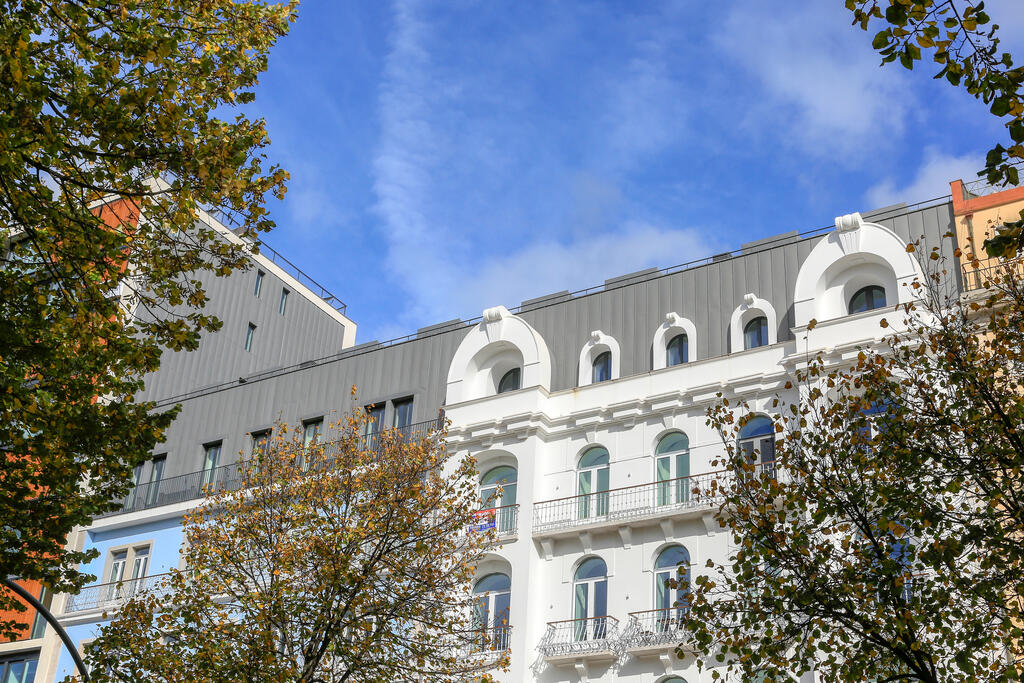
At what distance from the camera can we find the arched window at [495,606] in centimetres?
3128

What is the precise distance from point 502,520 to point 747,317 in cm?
938

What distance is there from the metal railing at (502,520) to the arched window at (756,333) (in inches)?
329

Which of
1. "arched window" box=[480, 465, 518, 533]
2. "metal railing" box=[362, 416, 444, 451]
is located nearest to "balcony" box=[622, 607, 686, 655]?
"arched window" box=[480, 465, 518, 533]

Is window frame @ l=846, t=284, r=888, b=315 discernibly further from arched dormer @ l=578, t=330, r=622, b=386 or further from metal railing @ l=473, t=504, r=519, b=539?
metal railing @ l=473, t=504, r=519, b=539

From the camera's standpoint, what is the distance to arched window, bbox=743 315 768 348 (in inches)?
1303

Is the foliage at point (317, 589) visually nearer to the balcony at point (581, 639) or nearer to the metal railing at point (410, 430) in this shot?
the balcony at point (581, 639)

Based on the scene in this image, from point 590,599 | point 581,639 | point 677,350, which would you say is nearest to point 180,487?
point 590,599

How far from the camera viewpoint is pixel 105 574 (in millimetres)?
42781

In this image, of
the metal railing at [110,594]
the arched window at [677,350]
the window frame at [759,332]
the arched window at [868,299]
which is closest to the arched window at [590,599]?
the arched window at [677,350]

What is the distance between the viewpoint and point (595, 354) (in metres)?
35.9

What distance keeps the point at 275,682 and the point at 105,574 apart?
2377 cm

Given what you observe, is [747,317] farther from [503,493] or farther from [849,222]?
[503,493]

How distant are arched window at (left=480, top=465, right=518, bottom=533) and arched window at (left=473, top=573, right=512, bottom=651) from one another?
4.92 ft

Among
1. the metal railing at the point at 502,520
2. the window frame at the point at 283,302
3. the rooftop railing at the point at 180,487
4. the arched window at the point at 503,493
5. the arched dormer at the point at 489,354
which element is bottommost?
the metal railing at the point at 502,520
